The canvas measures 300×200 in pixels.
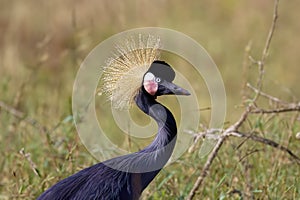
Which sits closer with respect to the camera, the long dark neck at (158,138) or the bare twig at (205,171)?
the long dark neck at (158,138)

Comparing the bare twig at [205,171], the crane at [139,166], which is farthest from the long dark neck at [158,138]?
the bare twig at [205,171]

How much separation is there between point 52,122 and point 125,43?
192cm

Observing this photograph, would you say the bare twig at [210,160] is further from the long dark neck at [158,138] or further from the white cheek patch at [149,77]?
the white cheek patch at [149,77]

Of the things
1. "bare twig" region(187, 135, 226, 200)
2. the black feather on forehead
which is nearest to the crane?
the black feather on forehead

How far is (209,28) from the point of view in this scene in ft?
27.0

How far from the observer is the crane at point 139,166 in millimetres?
3176

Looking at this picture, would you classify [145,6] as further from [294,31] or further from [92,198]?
[92,198]

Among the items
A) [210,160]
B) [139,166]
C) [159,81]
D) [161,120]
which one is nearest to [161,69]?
[159,81]

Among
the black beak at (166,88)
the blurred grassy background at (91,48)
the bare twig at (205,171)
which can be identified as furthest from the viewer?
the blurred grassy background at (91,48)

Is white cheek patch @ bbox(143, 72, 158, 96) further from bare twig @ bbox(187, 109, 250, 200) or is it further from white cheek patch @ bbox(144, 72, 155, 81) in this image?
bare twig @ bbox(187, 109, 250, 200)

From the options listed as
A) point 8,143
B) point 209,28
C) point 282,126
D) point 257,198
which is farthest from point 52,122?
point 209,28

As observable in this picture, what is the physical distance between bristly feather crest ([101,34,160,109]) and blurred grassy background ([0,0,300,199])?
0.56 metres

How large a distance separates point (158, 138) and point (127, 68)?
298 mm

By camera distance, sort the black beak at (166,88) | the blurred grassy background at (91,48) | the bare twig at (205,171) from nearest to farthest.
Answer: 1. the black beak at (166,88)
2. the bare twig at (205,171)
3. the blurred grassy background at (91,48)
